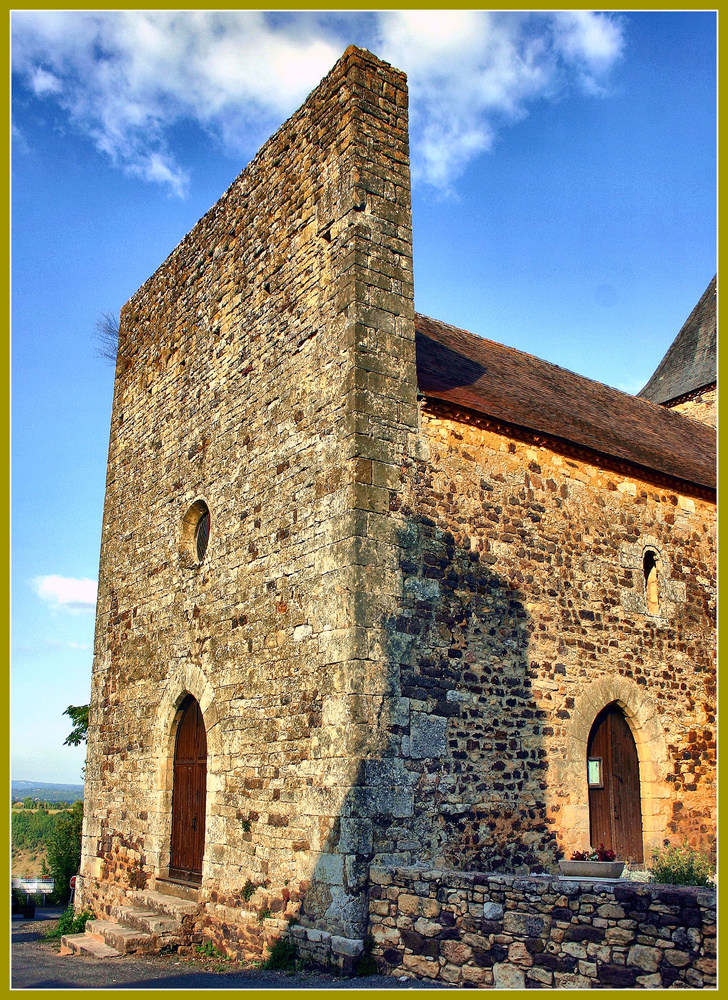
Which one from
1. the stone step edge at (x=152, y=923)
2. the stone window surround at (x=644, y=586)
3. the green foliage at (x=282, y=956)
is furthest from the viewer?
the stone window surround at (x=644, y=586)

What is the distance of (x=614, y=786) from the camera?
8.77 metres

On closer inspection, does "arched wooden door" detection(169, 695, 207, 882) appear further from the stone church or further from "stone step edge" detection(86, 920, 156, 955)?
"stone step edge" detection(86, 920, 156, 955)

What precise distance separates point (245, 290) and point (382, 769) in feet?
18.4

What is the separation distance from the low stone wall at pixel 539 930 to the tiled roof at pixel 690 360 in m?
13.7

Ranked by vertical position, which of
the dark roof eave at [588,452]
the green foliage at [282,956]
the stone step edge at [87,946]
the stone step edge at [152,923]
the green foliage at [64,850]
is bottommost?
the green foliage at [64,850]

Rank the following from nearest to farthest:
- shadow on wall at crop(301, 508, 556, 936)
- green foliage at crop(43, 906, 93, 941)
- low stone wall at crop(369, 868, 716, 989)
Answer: low stone wall at crop(369, 868, 716, 989) < shadow on wall at crop(301, 508, 556, 936) < green foliage at crop(43, 906, 93, 941)

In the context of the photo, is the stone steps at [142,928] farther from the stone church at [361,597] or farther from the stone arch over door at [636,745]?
the stone arch over door at [636,745]

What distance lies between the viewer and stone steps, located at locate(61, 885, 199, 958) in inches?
314

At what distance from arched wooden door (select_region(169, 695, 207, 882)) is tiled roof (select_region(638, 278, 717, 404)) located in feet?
41.5

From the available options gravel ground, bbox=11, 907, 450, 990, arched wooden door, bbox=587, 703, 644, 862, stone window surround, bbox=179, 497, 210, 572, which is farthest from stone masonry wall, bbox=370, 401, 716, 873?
stone window surround, bbox=179, 497, 210, 572

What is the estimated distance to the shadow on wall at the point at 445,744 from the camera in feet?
20.7

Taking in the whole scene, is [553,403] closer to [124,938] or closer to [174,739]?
[174,739]

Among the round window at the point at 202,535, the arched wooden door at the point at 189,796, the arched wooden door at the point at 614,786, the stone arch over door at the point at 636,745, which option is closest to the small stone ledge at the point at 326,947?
the arched wooden door at the point at 189,796

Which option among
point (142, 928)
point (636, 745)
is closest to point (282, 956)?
point (142, 928)
